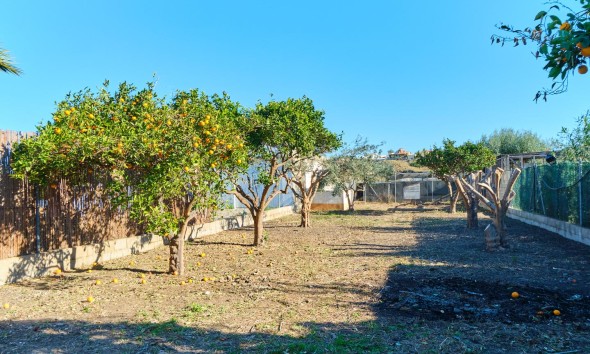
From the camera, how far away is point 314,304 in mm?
5719

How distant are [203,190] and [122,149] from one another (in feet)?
4.59

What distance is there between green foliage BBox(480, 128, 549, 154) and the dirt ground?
93.3 ft

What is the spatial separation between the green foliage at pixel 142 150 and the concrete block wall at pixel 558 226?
28.0ft

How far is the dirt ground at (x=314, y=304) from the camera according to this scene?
4371 millimetres

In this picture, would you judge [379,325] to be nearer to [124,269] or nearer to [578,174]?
[124,269]

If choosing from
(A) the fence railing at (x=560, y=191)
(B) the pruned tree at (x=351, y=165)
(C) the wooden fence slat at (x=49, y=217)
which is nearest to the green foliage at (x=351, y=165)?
(B) the pruned tree at (x=351, y=165)

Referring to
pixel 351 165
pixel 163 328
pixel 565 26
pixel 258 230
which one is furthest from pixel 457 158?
pixel 565 26

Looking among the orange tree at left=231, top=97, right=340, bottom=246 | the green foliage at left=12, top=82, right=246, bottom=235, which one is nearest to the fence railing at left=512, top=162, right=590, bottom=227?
the orange tree at left=231, top=97, right=340, bottom=246

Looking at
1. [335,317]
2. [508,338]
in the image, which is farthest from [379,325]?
[508,338]

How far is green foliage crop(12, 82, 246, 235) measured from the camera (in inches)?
251

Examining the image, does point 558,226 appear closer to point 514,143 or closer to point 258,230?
point 258,230

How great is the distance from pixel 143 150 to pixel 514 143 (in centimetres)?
3600

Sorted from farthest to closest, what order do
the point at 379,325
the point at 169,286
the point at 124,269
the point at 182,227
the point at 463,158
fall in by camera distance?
the point at 463,158 < the point at 124,269 < the point at 182,227 < the point at 169,286 < the point at 379,325

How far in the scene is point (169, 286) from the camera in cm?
687
